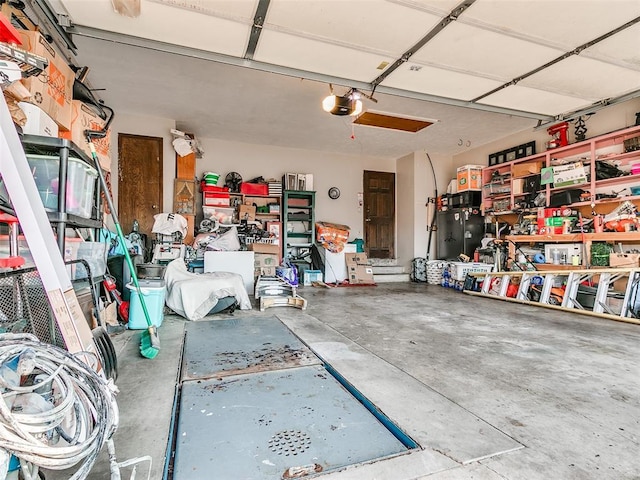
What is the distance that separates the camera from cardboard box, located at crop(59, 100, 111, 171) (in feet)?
7.73

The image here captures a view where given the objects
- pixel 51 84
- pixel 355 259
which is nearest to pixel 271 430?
pixel 51 84

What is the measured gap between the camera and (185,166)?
6.12 meters

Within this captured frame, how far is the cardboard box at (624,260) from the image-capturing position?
4.32 meters

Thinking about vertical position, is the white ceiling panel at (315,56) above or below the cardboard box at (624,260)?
above

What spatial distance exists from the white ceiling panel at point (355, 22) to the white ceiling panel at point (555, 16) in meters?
0.40

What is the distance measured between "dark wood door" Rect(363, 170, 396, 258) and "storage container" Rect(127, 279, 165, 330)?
5.92m

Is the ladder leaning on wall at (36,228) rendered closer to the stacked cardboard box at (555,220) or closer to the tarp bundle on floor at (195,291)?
the tarp bundle on floor at (195,291)

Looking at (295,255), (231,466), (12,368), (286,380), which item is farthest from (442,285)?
(12,368)

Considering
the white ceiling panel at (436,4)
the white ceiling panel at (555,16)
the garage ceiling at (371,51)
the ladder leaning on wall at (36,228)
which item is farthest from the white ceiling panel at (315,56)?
the ladder leaning on wall at (36,228)

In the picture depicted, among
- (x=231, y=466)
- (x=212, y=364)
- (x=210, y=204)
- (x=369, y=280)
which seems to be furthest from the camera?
(x=369, y=280)

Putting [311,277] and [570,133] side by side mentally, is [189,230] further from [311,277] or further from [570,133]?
[570,133]

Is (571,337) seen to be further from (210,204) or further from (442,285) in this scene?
(210,204)

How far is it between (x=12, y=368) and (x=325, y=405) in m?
1.33

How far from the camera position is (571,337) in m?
3.11
